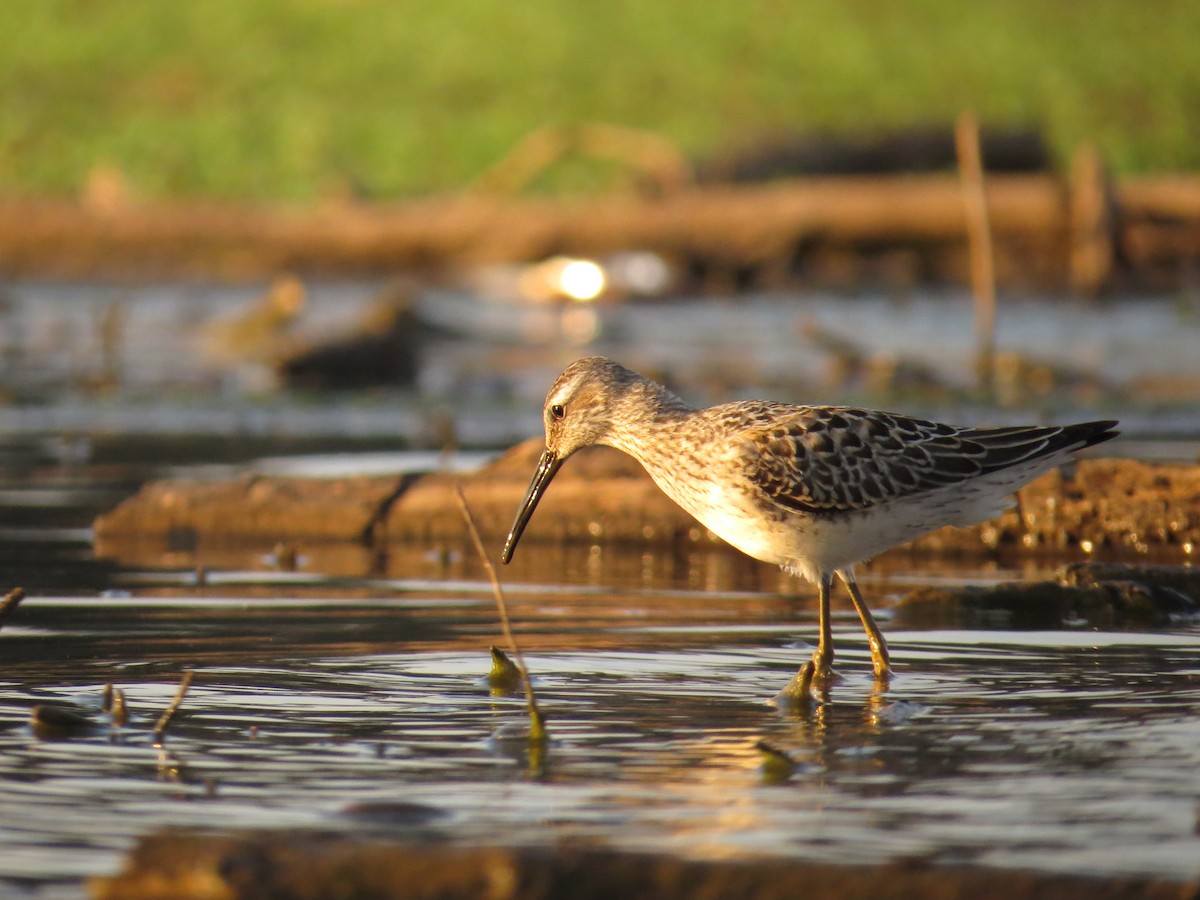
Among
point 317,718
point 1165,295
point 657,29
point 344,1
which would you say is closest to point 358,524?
point 317,718

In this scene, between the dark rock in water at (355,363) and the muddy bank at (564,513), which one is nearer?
the muddy bank at (564,513)

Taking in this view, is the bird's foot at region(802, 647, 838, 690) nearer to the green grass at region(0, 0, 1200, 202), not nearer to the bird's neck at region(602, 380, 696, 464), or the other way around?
the bird's neck at region(602, 380, 696, 464)

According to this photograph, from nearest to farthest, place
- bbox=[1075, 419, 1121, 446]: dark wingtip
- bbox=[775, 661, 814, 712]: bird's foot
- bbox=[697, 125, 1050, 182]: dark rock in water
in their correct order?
bbox=[775, 661, 814, 712]: bird's foot
bbox=[1075, 419, 1121, 446]: dark wingtip
bbox=[697, 125, 1050, 182]: dark rock in water

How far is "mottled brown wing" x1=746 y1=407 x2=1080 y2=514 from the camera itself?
7.29m

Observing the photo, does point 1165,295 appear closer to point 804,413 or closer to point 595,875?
point 804,413

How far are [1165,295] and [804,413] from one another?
16567mm

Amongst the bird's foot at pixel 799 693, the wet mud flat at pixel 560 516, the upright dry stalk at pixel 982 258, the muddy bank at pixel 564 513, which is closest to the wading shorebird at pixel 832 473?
the bird's foot at pixel 799 693

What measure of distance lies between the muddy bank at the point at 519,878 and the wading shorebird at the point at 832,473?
105 inches

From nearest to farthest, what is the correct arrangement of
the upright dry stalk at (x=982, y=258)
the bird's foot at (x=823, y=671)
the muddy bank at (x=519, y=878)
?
the muddy bank at (x=519, y=878) < the bird's foot at (x=823, y=671) < the upright dry stalk at (x=982, y=258)

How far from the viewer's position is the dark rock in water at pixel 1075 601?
774 centimetres

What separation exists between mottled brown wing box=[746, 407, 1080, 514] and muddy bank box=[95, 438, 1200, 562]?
5.40 ft

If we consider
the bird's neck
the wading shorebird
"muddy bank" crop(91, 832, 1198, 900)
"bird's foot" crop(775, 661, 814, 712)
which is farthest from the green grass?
"muddy bank" crop(91, 832, 1198, 900)

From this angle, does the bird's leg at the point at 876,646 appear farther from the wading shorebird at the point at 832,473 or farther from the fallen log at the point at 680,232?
the fallen log at the point at 680,232

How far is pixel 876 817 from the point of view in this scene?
5.01 meters
